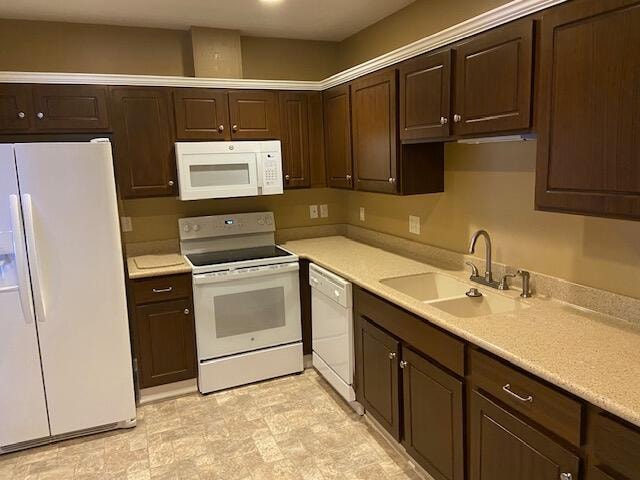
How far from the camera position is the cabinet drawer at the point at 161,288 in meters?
3.10

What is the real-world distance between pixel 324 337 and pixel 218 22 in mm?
2321

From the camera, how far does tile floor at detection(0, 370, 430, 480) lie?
249 centimetres

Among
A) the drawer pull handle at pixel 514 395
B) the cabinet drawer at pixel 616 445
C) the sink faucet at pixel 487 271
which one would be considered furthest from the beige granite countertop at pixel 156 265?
the cabinet drawer at pixel 616 445

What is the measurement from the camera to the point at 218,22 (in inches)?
132

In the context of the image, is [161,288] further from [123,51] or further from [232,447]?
[123,51]

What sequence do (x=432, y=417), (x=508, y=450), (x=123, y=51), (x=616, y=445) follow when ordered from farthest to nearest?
1. (x=123, y=51)
2. (x=432, y=417)
3. (x=508, y=450)
4. (x=616, y=445)

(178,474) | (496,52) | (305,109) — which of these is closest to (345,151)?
(305,109)

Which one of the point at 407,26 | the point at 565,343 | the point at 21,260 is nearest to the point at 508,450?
the point at 565,343

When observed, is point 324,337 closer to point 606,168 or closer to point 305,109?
point 305,109

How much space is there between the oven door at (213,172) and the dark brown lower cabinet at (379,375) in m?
1.38

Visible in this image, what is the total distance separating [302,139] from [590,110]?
2411 millimetres

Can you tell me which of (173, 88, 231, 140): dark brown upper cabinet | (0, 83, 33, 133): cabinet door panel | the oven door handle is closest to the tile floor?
the oven door handle

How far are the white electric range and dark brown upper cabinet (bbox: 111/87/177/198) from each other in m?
0.43

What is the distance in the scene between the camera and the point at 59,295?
8.80 ft
